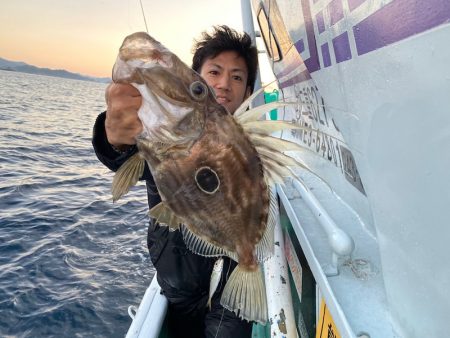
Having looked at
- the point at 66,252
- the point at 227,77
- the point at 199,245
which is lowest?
the point at 66,252

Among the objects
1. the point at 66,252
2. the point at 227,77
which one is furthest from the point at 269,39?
the point at 66,252

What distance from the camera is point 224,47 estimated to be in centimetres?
362

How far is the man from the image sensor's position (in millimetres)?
1911

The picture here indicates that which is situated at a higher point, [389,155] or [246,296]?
[389,155]

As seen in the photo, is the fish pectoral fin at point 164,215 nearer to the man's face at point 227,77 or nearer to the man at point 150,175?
the man at point 150,175

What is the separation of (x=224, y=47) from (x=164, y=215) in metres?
2.33

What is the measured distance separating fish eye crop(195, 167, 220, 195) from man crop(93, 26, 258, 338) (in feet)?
1.38

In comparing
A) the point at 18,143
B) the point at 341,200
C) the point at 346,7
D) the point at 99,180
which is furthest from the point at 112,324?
the point at 18,143

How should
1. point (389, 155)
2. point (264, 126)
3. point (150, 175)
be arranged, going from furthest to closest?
1. point (150, 175)
2. point (264, 126)
3. point (389, 155)

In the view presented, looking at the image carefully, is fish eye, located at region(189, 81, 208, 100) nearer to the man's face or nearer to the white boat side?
the white boat side

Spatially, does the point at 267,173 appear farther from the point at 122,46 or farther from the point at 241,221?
the point at 122,46

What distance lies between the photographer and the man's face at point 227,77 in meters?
3.38

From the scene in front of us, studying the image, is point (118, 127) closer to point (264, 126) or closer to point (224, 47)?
point (264, 126)

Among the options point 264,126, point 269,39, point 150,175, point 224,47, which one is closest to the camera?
point 264,126
